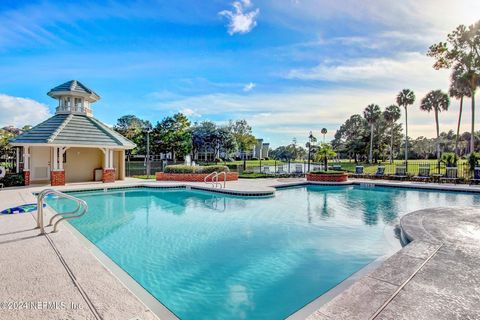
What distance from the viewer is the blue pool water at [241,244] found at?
3910 millimetres

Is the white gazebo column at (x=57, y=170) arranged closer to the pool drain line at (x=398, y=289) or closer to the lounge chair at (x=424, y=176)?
the pool drain line at (x=398, y=289)

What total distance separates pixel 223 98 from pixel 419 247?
22264 mm

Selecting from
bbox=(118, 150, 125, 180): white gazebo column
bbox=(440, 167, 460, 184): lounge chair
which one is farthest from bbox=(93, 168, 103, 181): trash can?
bbox=(440, 167, 460, 184): lounge chair

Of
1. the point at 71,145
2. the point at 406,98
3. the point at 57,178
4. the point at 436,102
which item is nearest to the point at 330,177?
the point at 71,145

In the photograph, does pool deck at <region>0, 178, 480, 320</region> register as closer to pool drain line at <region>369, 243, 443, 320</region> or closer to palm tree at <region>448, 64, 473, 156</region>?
pool drain line at <region>369, 243, 443, 320</region>

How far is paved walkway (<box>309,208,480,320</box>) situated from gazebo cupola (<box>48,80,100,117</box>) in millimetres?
19389

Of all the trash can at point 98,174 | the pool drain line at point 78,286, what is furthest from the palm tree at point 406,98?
the pool drain line at point 78,286

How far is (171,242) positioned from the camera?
6289 mm

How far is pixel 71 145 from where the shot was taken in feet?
48.7

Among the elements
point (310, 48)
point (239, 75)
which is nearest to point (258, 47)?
point (310, 48)

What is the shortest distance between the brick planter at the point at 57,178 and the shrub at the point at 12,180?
5.95 feet

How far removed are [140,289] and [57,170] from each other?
14062 mm

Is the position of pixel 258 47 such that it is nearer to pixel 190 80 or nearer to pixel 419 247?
pixel 190 80

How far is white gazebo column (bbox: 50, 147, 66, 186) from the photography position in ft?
47.6
